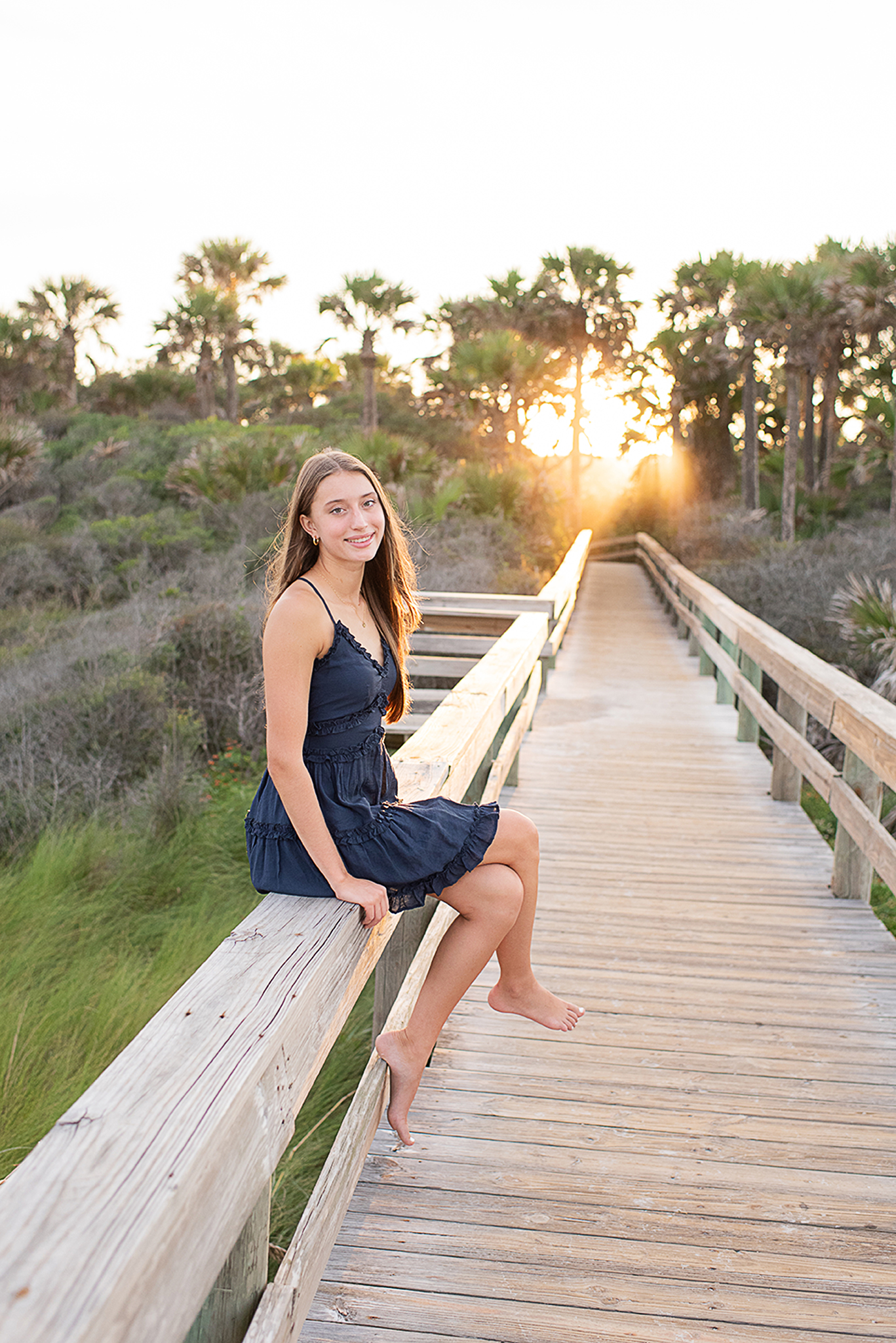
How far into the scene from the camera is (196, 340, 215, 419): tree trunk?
31406mm

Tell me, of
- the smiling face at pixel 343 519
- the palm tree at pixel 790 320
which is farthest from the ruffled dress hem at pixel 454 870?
the palm tree at pixel 790 320

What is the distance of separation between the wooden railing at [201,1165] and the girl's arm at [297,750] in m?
0.07

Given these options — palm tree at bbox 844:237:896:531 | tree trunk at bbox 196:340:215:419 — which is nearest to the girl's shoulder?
palm tree at bbox 844:237:896:531

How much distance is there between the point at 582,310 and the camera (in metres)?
34.6

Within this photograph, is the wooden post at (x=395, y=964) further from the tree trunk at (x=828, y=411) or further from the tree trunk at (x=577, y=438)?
the tree trunk at (x=577, y=438)

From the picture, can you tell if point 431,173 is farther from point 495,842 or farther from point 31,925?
point 495,842

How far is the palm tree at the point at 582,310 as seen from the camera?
112 feet

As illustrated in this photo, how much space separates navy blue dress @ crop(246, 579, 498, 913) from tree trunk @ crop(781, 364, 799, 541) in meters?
22.8

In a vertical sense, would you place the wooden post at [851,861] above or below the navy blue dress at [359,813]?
below

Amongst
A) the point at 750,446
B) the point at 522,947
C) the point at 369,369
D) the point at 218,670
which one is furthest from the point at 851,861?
the point at 750,446

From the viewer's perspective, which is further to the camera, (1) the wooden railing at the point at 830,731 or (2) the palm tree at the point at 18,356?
(2) the palm tree at the point at 18,356

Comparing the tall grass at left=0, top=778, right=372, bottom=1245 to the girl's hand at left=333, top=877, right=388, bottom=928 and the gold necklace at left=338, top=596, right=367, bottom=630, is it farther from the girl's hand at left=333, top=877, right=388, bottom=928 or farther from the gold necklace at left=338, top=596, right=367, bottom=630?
the gold necklace at left=338, top=596, right=367, bottom=630

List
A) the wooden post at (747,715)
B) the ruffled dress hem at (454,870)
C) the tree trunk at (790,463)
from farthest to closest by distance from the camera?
the tree trunk at (790,463), the wooden post at (747,715), the ruffled dress hem at (454,870)

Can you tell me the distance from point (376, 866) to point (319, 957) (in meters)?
0.49
